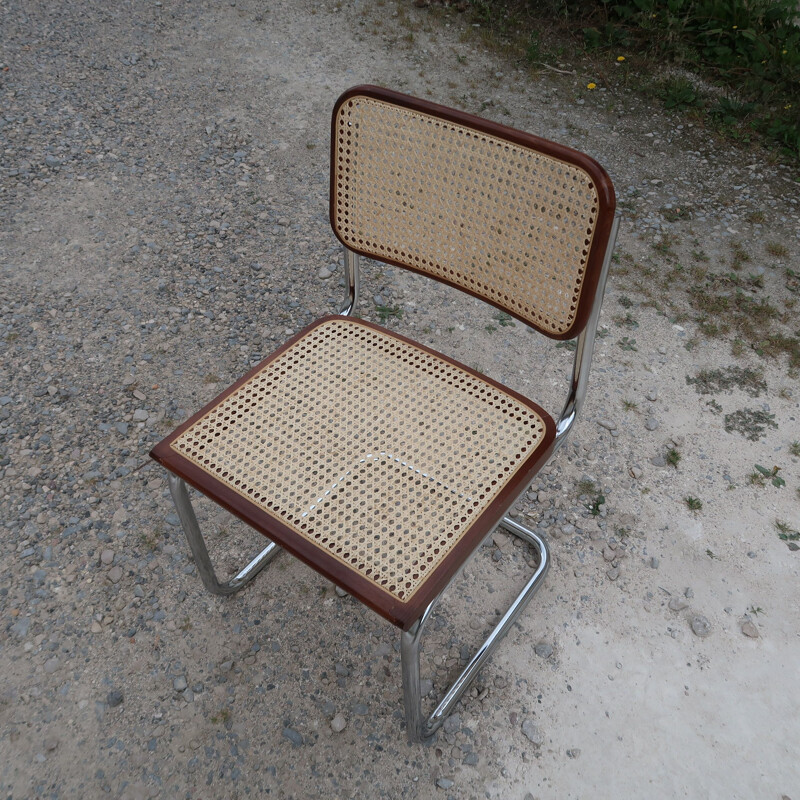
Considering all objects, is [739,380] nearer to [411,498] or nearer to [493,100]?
[411,498]

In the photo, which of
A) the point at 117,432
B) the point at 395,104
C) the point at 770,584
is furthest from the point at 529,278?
the point at 117,432

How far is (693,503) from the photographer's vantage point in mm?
1970

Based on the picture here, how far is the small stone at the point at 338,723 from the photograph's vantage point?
1.57 meters

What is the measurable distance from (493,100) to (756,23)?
1381mm

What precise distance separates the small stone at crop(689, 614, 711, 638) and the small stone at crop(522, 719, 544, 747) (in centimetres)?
49

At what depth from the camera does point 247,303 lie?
2512 millimetres

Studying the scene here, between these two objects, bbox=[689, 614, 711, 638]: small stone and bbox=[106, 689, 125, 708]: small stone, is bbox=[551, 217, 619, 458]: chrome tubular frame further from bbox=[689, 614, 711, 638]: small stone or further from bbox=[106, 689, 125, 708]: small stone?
bbox=[106, 689, 125, 708]: small stone

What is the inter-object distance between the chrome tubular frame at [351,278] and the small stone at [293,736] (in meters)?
0.96

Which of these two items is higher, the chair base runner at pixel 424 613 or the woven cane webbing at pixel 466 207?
the woven cane webbing at pixel 466 207

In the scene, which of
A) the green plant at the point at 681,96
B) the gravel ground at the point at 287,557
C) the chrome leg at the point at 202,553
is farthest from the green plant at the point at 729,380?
the green plant at the point at 681,96

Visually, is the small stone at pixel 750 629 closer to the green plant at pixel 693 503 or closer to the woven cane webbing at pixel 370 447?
the green plant at pixel 693 503

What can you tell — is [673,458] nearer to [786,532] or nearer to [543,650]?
[786,532]

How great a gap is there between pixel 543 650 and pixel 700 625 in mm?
407

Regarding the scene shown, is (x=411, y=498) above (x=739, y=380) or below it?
above
